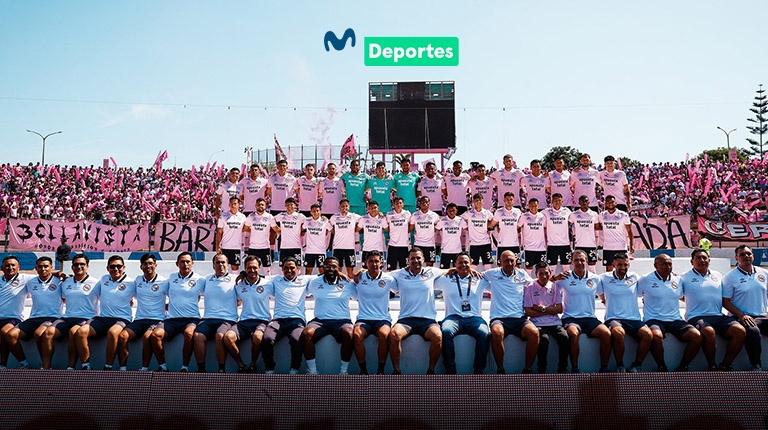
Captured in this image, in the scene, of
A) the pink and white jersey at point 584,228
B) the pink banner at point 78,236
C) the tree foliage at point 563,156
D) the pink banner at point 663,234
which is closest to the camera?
the pink and white jersey at point 584,228

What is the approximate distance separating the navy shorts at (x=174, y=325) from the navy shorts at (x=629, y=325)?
5284 mm

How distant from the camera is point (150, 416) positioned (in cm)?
487

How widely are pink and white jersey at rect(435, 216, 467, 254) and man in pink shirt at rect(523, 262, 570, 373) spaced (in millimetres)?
2801

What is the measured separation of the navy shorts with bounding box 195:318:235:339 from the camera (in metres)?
6.38

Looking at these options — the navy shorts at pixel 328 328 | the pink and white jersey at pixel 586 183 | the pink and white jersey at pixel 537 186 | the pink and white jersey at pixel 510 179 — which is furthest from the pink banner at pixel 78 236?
the pink and white jersey at pixel 586 183

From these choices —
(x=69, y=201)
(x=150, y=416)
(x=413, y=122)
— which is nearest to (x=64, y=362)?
(x=150, y=416)

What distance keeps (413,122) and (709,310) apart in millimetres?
27287

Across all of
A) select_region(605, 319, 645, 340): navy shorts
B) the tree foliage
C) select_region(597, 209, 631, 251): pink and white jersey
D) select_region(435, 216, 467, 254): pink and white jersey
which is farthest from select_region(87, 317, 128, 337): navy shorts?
the tree foliage

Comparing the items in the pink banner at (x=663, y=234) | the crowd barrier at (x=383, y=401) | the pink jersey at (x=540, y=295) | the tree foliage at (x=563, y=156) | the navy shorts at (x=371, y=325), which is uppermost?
the tree foliage at (x=563, y=156)

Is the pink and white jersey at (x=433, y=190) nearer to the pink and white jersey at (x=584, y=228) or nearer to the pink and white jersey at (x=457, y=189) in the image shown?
the pink and white jersey at (x=457, y=189)

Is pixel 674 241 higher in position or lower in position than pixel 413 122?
lower

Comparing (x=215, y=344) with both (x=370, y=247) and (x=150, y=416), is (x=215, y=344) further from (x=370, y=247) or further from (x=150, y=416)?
(x=370, y=247)

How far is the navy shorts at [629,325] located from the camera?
6.37m

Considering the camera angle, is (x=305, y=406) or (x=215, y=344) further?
(x=215, y=344)
